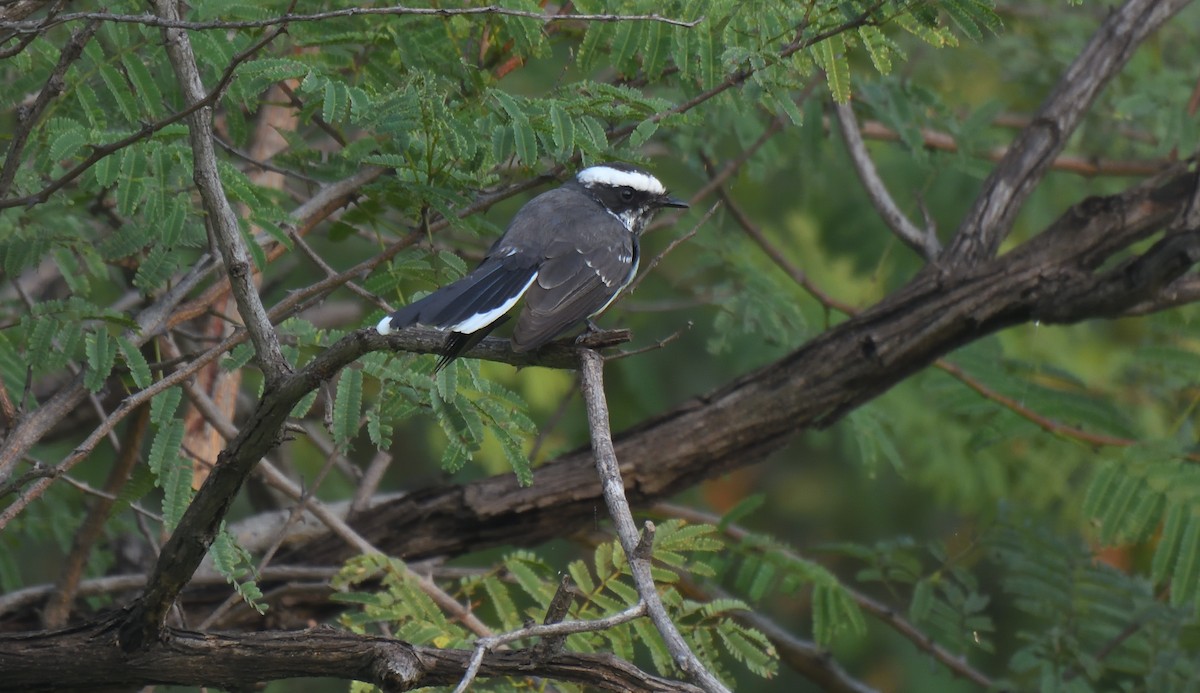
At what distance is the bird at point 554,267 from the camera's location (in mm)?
3201

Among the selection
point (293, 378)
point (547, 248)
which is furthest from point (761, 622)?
point (293, 378)

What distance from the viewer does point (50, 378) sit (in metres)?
5.53

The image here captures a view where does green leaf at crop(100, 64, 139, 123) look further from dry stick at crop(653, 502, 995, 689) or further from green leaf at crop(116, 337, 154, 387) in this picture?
dry stick at crop(653, 502, 995, 689)

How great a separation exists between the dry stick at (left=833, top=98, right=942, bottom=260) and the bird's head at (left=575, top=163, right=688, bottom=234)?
115cm

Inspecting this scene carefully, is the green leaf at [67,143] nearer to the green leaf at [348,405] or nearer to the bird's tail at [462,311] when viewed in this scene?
the green leaf at [348,405]

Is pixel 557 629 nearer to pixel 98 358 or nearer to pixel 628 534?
pixel 628 534

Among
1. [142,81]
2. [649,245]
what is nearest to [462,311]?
[142,81]

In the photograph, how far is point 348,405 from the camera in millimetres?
3918

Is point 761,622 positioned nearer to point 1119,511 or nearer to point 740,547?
point 740,547

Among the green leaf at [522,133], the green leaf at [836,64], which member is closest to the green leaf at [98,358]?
the green leaf at [522,133]

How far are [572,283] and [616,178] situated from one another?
960 millimetres

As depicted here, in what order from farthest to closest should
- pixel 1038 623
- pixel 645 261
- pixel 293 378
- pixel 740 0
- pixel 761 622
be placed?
pixel 1038 623 → pixel 645 261 → pixel 761 622 → pixel 740 0 → pixel 293 378

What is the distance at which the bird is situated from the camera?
3.20 metres

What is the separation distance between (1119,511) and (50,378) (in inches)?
183
